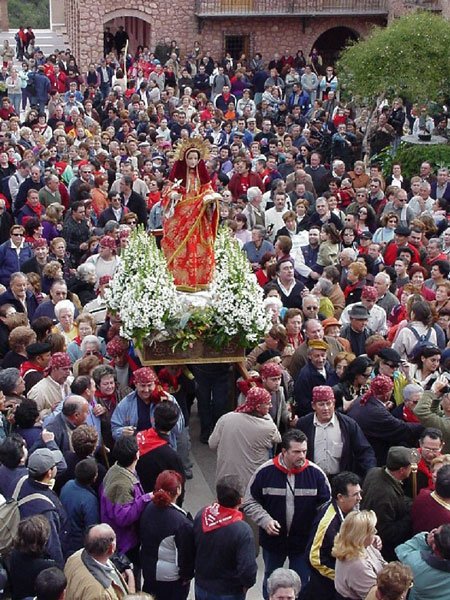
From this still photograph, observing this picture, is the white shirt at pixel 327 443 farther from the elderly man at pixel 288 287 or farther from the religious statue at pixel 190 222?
the elderly man at pixel 288 287

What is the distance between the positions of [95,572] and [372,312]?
17.8 ft

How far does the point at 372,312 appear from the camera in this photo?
36.6 feet

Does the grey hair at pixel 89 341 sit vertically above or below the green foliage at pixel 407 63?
below

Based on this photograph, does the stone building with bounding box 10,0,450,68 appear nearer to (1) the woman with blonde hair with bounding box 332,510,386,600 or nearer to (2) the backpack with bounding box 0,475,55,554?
(2) the backpack with bounding box 0,475,55,554

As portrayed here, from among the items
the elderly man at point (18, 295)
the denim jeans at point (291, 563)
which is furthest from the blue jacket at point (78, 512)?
the elderly man at point (18, 295)

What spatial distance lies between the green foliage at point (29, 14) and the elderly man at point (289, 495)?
156ft

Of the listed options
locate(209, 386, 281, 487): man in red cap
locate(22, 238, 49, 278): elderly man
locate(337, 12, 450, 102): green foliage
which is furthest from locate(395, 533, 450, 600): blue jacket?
locate(337, 12, 450, 102): green foliage

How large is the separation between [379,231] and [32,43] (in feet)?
70.2

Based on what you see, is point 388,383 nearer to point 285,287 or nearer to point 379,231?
point 285,287

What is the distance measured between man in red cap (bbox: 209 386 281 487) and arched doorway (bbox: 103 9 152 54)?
27.1m

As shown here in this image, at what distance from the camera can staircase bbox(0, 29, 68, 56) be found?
1439 inches

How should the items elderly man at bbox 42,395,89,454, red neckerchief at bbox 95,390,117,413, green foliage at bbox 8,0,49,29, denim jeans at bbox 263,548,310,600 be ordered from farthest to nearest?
green foliage at bbox 8,0,49,29
red neckerchief at bbox 95,390,117,413
elderly man at bbox 42,395,89,454
denim jeans at bbox 263,548,310,600

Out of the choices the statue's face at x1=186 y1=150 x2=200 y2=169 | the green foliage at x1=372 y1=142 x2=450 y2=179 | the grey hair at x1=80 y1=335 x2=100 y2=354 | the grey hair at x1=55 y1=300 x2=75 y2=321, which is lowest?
the grey hair at x1=80 y1=335 x2=100 y2=354

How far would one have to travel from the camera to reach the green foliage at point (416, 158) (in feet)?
62.0
